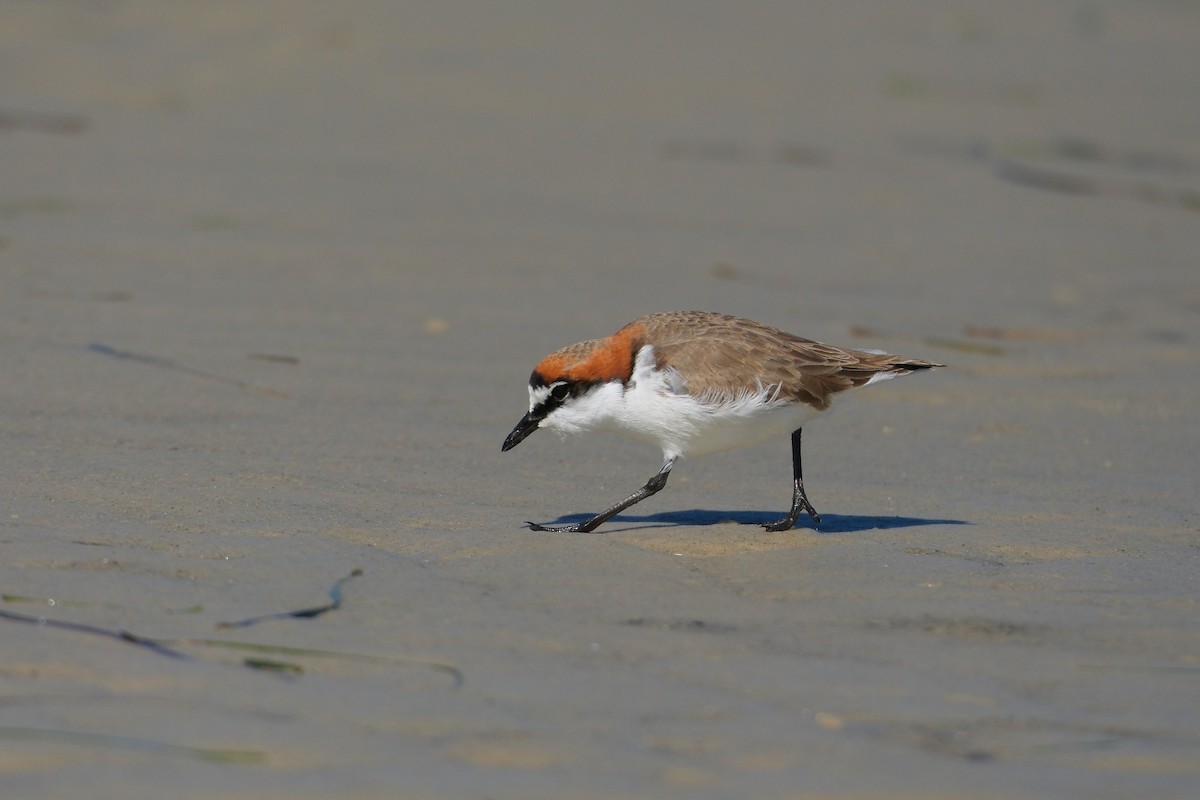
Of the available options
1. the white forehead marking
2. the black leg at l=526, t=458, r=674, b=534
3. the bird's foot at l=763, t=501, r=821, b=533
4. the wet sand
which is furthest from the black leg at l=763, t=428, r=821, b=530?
the white forehead marking

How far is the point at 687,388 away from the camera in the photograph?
5770mm

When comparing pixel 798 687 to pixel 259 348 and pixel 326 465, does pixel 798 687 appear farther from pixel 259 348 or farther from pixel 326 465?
pixel 259 348

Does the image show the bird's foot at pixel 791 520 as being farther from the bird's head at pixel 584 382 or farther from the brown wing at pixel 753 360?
the bird's head at pixel 584 382

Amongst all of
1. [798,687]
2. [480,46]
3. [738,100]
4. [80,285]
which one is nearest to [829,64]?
[738,100]

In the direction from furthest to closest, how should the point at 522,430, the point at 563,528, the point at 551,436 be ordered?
the point at 551,436 → the point at 522,430 → the point at 563,528

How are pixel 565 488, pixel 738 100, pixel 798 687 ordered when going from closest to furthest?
1. pixel 798 687
2. pixel 565 488
3. pixel 738 100

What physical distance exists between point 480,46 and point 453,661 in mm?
12127

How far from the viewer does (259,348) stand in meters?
8.08

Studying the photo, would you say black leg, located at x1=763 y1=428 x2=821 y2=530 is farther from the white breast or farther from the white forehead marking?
the white forehead marking

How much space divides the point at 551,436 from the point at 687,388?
1.66 meters

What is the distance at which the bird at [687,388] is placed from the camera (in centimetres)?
578

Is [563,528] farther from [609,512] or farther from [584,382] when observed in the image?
[584,382]

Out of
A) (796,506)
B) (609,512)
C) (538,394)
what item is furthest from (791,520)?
(538,394)

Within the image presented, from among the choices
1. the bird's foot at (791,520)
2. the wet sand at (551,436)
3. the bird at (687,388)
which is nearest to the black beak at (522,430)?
the bird at (687,388)
